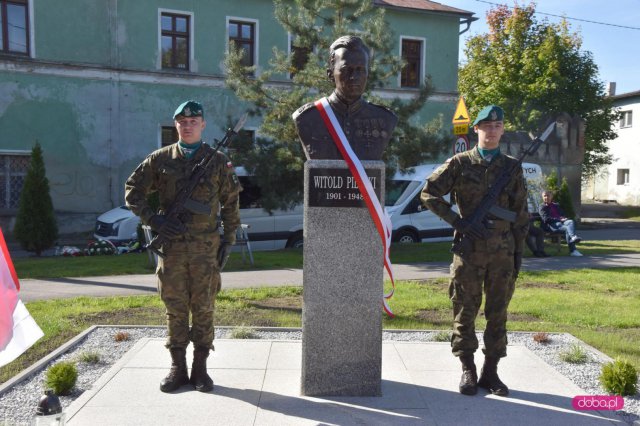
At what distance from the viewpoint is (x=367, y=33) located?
12898 millimetres

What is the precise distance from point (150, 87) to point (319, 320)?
16.4 meters

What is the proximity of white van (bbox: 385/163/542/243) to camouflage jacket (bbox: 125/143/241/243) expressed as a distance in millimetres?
9685

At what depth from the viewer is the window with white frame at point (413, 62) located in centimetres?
2250

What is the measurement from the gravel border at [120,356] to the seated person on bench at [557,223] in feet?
24.3

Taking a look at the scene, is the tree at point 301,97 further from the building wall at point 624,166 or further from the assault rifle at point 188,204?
the building wall at point 624,166

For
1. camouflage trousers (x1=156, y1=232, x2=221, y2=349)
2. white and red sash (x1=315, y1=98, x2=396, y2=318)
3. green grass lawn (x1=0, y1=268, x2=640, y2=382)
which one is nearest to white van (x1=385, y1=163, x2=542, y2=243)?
green grass lawn (x1=0, y1=268, x2=640, y2=382)

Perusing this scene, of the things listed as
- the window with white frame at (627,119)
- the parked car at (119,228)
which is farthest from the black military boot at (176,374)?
the window with white frame at (627,119)

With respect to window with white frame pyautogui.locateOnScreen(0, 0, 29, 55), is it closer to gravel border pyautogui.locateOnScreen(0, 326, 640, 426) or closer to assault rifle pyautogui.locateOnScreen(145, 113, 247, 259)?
gravel border pyautogui.locateOnScreen(0, 326, 640, 426)

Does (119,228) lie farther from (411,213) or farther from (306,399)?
(306,399)

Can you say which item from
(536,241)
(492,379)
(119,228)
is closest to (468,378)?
(492,379)

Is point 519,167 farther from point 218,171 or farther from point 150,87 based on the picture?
point 150,87

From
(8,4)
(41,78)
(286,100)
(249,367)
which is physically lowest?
(249,367)

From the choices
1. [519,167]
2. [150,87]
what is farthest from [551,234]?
[150,87]

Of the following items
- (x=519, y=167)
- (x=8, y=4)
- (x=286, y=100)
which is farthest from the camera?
(x=8, y=4)
